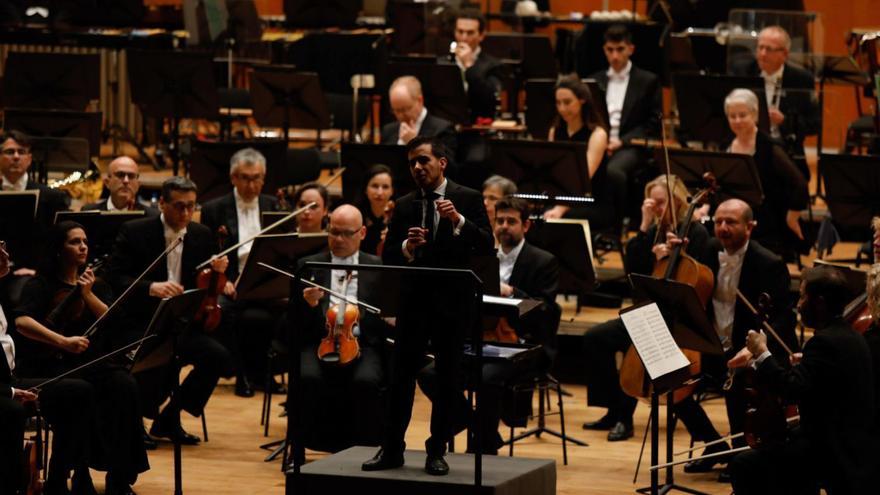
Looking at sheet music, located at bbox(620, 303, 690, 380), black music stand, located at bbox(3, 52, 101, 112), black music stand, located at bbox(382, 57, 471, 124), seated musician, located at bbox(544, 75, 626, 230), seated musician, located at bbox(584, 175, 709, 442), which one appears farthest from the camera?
black music stand, located at bbox(3, 52, 101, 112)

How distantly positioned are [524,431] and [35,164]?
12.2 feet

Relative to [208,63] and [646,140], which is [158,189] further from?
[646,140]

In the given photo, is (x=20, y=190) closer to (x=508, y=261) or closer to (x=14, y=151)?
(x=14, y=151)

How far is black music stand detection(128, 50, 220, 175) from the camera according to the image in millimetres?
9844

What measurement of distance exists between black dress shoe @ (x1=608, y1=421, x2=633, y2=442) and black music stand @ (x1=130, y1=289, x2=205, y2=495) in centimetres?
230

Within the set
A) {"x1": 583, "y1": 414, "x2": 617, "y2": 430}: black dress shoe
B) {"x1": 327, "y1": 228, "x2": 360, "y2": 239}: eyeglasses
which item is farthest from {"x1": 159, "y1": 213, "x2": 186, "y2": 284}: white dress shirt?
{"x1": 583, "y1": 414, "x2": 617, "y2": 430}: black dress shoe

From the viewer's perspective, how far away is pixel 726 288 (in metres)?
7.07

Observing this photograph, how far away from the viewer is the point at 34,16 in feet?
41.9

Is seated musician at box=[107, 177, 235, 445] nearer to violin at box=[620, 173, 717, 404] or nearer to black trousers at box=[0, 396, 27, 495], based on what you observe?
black trousers at box=[0, 396, 27, 495]

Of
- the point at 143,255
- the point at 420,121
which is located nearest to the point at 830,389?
Result: the point at 143,255

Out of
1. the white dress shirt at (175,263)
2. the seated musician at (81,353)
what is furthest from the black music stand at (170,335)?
the white dress shirt at (175,263)

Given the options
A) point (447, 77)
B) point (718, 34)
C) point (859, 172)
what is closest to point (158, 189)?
point (447, 77)

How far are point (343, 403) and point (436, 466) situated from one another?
70.6 inches

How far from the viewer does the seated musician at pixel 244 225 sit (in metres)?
8.10
